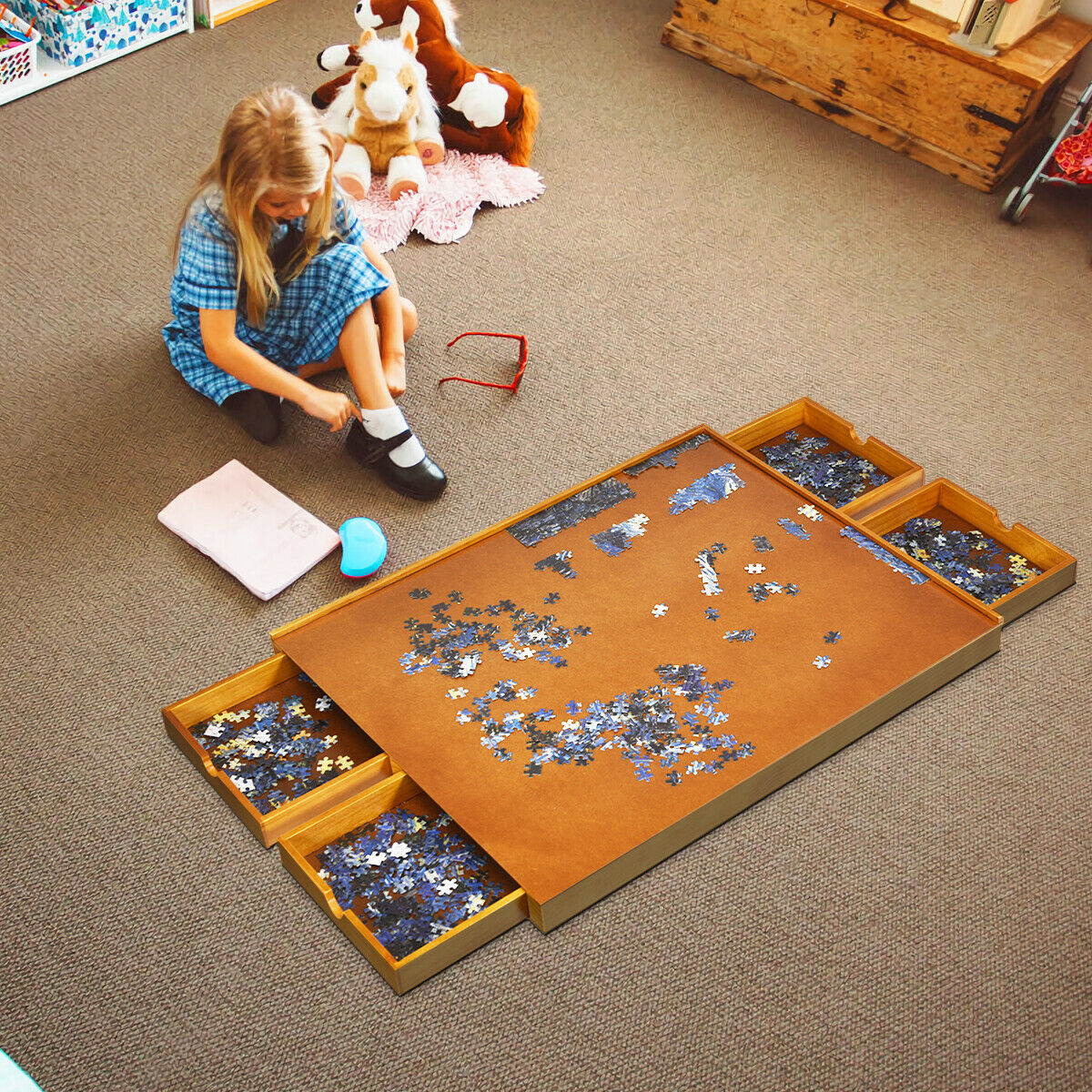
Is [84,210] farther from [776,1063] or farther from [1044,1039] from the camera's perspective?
[1044,1039]

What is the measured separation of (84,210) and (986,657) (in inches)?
91.3

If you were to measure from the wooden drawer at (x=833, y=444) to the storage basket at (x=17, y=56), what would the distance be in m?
2.27

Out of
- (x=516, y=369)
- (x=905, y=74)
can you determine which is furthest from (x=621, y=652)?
(x=905, y=74)

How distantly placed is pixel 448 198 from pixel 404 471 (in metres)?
0.99

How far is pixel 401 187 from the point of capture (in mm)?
2941

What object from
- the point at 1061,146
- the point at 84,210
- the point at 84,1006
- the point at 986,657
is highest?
the point at 1061,146

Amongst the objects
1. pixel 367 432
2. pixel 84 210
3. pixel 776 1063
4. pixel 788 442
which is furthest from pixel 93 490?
pixel 776 1063

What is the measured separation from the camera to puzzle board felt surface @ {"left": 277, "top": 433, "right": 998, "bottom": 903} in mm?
1751

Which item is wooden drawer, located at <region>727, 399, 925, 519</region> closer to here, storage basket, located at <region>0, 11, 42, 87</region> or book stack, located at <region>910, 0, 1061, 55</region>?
book stack, located at <region>910, 0, 1061, 55</region>

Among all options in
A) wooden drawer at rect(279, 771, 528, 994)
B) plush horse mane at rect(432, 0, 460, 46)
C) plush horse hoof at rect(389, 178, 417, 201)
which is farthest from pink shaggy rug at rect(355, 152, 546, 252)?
wooden drawer at rect(279, 771, 528, 994)

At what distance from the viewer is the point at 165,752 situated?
1.88m

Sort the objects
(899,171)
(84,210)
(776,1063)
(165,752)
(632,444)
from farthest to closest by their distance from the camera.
Answer: (899,171) → (84,210) → (632,444) → (165,752) → (776,1063)

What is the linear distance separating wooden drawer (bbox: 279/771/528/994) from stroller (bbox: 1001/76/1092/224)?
2.21 m

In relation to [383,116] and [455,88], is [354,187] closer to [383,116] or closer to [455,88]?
[383,116]
